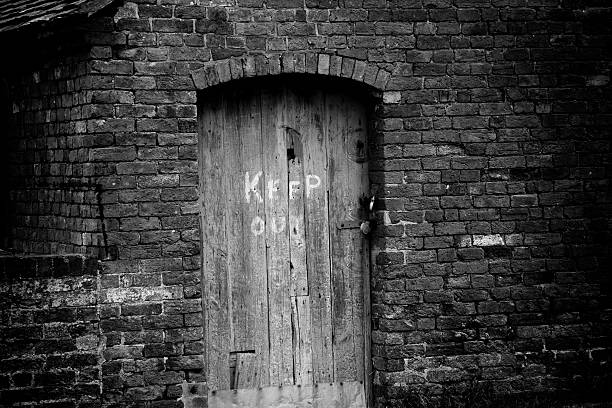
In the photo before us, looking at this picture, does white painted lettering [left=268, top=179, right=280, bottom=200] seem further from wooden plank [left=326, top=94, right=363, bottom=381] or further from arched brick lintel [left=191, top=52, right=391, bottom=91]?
arched brick lintel [left=191, top=52, right=391, bottom=91]

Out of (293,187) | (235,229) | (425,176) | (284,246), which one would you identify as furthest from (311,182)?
(425,176)

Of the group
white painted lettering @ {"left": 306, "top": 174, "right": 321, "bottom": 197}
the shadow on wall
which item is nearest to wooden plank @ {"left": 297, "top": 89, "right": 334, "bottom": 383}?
white painted lettering @ {"left": 306, "top": 174, "right": 321, "bottom": 197}

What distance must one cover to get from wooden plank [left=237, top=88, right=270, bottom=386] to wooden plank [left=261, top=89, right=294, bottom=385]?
0.13 feet

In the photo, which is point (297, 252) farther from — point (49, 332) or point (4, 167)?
point (4, 167)

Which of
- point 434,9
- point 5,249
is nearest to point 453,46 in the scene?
point 434,9

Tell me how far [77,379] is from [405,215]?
8.70 ft

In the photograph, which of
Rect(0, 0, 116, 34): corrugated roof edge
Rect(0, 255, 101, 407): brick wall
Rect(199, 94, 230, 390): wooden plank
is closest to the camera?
Rect(0, 255, 101, 407): brick wall

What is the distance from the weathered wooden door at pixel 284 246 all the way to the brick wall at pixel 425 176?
0.26m

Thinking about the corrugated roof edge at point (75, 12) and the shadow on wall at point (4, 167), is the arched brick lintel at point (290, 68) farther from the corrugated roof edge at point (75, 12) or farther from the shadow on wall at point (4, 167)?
the shadow on wall at point (4, 167)

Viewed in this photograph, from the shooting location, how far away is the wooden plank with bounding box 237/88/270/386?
6355mm

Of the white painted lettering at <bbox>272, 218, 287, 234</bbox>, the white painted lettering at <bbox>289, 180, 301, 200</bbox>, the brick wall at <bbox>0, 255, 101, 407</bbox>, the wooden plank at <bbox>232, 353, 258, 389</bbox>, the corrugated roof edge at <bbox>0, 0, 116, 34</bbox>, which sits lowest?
the wooden plank at <bbox>232, 353, 258, 389</bbox>

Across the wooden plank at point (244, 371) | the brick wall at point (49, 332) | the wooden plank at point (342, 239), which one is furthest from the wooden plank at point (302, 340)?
the brick wall at point (49, 332)

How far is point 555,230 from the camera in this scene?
Answer: 21.3 ft

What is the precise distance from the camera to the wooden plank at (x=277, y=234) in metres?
6.39
